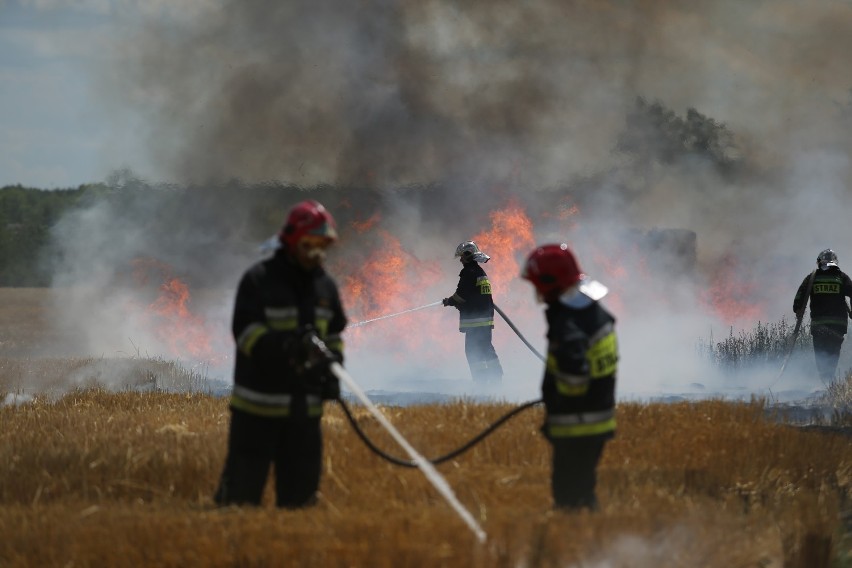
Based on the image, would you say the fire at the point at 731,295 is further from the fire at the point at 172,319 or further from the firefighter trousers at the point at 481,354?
the firefighter trousers at the point at 481,354

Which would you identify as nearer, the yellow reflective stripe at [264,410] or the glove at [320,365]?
the glove at [320,365]

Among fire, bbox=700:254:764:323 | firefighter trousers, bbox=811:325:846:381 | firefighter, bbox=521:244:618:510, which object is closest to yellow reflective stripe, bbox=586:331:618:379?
firefighter, bbox=521:244:618:510

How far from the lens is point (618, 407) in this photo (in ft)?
38.3

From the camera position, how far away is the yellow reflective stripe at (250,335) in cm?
665

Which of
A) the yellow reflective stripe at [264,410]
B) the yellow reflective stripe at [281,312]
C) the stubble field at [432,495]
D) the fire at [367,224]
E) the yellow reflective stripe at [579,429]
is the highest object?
the fire at [367,224]

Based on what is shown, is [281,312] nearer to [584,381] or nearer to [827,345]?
[584,381]

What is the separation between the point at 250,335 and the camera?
668 cm

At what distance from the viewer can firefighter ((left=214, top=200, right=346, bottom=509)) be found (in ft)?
22.2

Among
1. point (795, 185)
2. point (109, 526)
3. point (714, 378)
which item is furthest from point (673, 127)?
point (109, 526)

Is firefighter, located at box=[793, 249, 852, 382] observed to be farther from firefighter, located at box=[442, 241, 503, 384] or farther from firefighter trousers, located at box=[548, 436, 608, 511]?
firefighter trousers, located at box=[548, 436, 608, 511]

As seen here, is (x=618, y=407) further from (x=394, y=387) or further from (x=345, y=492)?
(x=394, y=387)

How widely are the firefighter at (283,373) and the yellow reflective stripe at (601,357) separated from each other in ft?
4.93

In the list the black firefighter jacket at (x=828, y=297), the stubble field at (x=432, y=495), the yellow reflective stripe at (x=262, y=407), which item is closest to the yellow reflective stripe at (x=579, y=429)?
the stubble field at (x=432, y=495)

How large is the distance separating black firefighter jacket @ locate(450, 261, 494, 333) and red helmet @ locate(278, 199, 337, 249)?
900 cm
